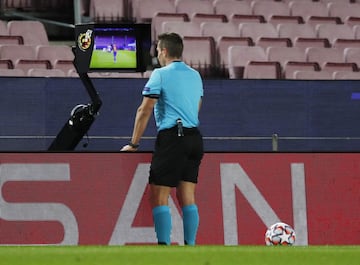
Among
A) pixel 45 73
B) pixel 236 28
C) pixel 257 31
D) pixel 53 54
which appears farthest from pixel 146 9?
pixel 45 73

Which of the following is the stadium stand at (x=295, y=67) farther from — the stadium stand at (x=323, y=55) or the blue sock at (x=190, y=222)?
the blue sock at (x=190, y=222)

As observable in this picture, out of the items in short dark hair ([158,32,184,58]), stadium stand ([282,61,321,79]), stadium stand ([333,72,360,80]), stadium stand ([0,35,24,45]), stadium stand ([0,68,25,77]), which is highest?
short dark hair ([158,32,184,58])

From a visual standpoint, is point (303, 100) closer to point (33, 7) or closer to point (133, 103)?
point (133, 103)

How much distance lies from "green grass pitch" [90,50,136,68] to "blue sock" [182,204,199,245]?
226cm

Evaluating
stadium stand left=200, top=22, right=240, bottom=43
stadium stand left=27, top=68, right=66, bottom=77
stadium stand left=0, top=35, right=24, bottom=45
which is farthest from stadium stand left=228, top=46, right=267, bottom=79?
stadium stand left=0, top=35, right=24, bottom=45

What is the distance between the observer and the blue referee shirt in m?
9.06

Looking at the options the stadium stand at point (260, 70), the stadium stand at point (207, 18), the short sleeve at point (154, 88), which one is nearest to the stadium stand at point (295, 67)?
the stadium stand at point (260, 70)

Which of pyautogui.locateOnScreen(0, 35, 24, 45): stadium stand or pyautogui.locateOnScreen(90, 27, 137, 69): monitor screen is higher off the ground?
pyautogui.locateOnScreen(90, 27, 137, 69): monitor screen

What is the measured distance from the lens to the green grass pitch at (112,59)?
1101cm

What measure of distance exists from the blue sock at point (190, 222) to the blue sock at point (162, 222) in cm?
14

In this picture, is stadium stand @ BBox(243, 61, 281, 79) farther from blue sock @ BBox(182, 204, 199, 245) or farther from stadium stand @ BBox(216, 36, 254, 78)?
blue sock @ BBox(182, 204, 199, 245)

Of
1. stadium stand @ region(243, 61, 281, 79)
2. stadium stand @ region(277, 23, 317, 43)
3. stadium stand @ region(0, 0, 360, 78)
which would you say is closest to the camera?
stadium stand @ region(243, 61, 281, 79)

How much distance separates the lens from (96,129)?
12.4m

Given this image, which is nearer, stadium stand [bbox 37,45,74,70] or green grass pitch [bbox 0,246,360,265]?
green grass pitch [bbox 0,246,360,265]
